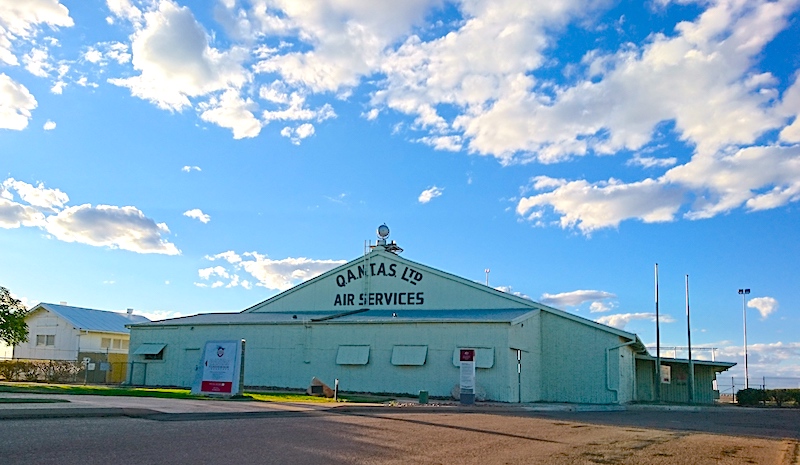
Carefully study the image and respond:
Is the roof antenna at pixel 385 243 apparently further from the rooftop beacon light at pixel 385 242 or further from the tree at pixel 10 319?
the tree at pixel 10 319

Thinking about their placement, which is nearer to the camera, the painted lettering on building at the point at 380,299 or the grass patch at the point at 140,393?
the grass patch at the point at 140,393

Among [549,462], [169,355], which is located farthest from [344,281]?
[549,462]

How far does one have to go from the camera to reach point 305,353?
3641 centimetres

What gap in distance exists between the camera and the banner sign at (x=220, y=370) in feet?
84.2

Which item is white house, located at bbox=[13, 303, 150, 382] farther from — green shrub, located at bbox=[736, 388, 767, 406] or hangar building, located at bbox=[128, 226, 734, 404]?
green shrub, located at bbox=[736, 388, 767, 406]

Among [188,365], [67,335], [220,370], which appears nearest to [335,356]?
[188,365]

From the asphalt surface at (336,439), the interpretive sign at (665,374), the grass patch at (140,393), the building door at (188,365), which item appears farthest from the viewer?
the interpretive sign at (665,374)

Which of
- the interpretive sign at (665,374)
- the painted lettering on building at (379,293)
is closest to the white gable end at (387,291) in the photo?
the painted lettering on building at (379,293)

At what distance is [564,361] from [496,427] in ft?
64.7

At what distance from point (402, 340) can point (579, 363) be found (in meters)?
8.78

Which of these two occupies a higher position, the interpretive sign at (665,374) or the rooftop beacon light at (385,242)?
the rooftop beacon light at (385,242)

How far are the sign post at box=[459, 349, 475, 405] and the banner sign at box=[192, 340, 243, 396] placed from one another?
834cm

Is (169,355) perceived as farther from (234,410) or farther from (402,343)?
(234,410)

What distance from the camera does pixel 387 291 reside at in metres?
39.6
